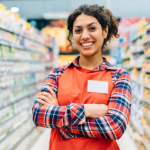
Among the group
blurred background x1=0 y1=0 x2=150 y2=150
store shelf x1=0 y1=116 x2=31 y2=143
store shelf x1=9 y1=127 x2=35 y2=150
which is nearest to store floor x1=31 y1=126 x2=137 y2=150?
blurred background x1=0 y1=0 x2=150 y2=150

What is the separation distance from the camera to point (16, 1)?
927 cm

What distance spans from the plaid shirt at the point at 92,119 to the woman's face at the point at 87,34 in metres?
0.30

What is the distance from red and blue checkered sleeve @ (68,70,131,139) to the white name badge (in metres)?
0.07

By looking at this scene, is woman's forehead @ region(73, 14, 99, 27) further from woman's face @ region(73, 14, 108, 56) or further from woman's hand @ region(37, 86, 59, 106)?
woman's hand @ region(37, 86, 59, 106)

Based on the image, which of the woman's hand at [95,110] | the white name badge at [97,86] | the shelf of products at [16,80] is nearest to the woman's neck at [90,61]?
the white name badge at [97,86]

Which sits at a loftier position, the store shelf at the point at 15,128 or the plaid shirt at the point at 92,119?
the plaid shirt at the point at 92,119

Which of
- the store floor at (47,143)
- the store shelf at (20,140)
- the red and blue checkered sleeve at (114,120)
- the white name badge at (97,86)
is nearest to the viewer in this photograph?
the red and blue checkered sleeve at (114,120)

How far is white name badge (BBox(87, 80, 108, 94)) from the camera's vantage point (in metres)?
1.29

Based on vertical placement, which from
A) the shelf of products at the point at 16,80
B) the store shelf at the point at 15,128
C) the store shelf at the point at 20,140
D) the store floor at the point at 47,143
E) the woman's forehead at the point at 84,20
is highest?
the woman's forehead at the point at 84,20

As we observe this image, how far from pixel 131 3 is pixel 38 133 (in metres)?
8.26

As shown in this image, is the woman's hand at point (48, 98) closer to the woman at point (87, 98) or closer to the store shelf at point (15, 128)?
the woman at point (87, 98)

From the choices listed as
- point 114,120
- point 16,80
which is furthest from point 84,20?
point 16,80

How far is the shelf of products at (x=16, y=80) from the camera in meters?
2.84

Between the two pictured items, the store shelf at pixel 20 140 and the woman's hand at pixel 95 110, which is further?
the store shelf at pixel 20 140
